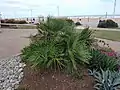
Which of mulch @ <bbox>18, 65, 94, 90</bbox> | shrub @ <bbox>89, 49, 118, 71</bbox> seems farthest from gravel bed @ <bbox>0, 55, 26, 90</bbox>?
shrub @ <bbox>89, 49, 118, 71</bbox>

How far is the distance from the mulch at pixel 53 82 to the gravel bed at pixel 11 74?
0.72ft

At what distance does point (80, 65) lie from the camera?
6.41 meters

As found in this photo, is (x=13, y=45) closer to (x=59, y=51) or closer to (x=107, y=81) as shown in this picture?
(x=59, y=51)

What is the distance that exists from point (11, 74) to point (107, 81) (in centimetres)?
251

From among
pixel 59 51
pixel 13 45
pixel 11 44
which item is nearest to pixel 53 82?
pixel 59 51

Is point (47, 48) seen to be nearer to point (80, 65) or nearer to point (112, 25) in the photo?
point (80, 65)

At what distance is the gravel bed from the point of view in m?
6.14

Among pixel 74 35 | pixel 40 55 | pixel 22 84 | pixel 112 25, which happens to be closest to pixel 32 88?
pixel 22 84

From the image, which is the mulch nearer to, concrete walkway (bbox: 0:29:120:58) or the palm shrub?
the palm shrub

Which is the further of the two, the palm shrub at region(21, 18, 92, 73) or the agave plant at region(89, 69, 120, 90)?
the palm shrub at region(21, 18, 92, 73)

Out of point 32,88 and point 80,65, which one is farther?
point 80,65

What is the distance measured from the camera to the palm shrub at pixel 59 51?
5988mm

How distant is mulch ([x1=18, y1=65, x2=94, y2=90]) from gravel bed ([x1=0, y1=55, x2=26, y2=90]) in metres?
0.22

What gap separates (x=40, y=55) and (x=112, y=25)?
27747 millimetres
